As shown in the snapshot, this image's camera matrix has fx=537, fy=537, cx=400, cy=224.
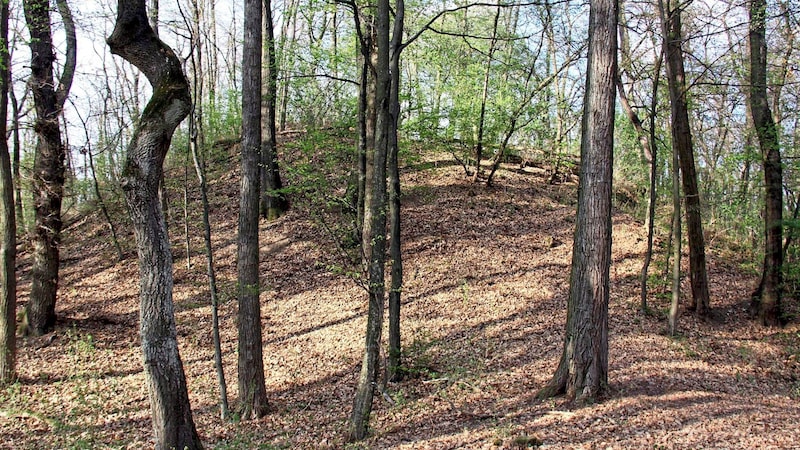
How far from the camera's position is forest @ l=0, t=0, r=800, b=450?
6.63 m

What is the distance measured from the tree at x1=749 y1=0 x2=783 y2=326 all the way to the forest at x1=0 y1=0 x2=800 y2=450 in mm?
57

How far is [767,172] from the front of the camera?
10453 millimetres

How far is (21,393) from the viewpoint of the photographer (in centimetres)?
932

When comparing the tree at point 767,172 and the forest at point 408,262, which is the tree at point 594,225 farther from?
the tree at point 767,172

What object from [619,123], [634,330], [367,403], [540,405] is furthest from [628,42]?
[367,403]

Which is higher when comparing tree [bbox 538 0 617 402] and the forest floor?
tree [bbox 538 0 617 402]

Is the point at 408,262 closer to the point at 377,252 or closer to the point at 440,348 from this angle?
the point at 440,348

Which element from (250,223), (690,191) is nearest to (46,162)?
(250,223)

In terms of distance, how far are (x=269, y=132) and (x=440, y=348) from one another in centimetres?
781

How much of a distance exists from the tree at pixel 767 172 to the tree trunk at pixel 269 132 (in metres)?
9.85

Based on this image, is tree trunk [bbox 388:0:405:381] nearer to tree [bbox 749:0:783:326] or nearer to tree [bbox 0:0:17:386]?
tree [bbox 0:0:17:386]

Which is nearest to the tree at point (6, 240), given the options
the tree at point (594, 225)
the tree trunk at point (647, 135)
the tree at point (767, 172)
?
the tree at point (594, 225)

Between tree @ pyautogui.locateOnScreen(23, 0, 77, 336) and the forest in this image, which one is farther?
tree @ pyautogui.locateOnScreen(23, 0, 77, 336)

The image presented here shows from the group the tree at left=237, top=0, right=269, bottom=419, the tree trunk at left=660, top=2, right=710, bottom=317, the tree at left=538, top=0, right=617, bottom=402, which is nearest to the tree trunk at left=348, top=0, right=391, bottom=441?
the tree at left=237, top=0, right=269, bottom=419
